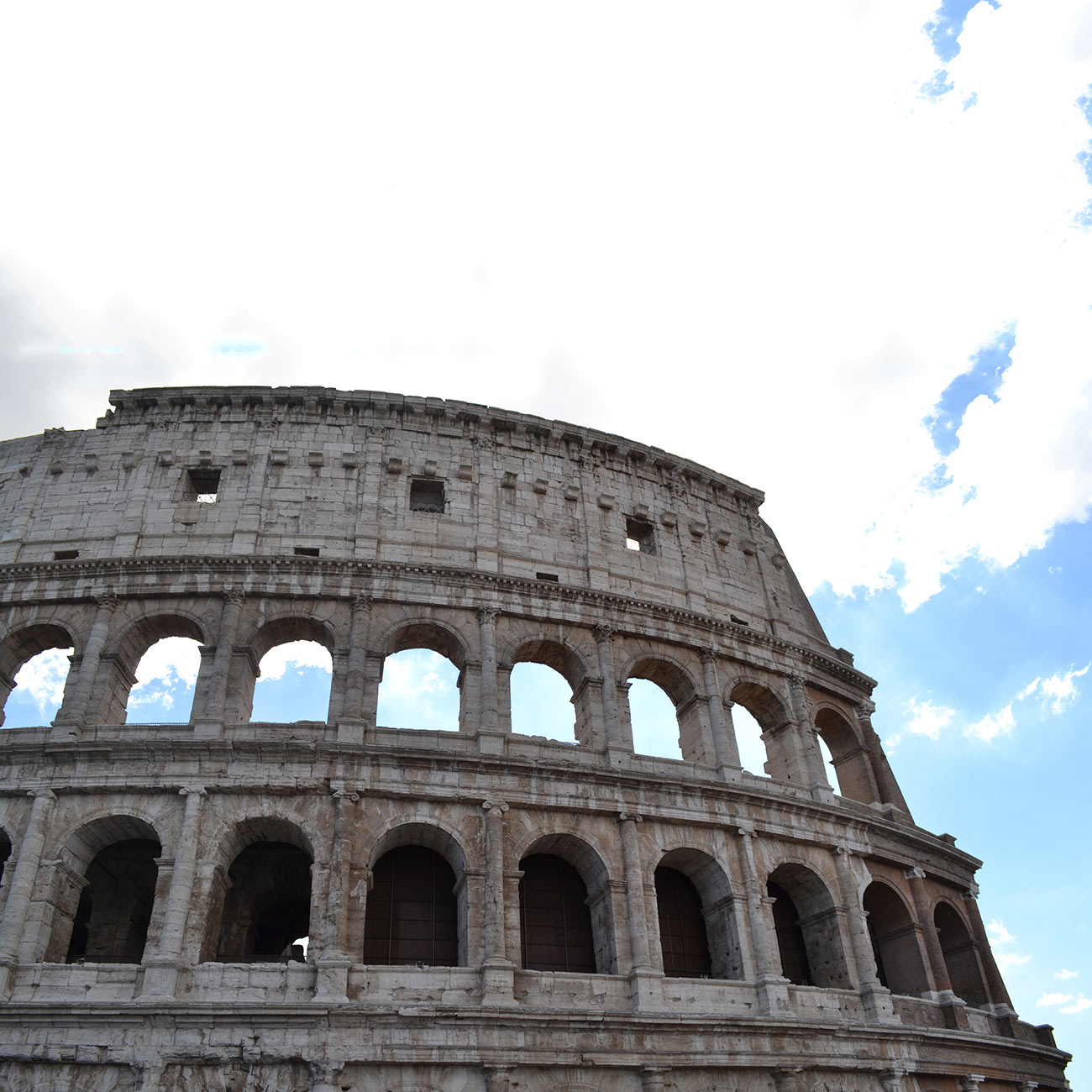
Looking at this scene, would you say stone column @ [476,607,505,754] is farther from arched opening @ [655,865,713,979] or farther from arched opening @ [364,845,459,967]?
arched opening @ [655,865,713,979]

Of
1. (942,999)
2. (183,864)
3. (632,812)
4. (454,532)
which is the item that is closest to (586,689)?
(632,812)

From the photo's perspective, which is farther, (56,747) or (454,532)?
(454,532)

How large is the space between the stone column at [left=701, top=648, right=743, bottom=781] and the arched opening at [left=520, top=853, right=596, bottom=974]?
4.25 metres

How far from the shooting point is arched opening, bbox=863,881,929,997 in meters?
21.6

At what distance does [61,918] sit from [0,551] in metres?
9.21

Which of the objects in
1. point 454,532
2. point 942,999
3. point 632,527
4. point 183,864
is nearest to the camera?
point 183,864

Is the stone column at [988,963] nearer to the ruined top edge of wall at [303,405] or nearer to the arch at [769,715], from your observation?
the arch at [769,715]

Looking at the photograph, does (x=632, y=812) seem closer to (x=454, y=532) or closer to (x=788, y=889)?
(x=788, y=889)

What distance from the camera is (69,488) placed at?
2322cm

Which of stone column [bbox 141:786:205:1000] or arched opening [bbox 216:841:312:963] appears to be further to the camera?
arched opening [bbox 216:841:312:963]

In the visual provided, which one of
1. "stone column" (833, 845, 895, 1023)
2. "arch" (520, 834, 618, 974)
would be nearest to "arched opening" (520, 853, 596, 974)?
"arch" (520, 834, 618, 974)

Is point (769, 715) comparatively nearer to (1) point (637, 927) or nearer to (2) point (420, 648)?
(1) point (637, 927)

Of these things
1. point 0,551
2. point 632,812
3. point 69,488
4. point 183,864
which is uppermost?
point 69,488

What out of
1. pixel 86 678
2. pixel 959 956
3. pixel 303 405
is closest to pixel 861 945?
pixel 959 956
